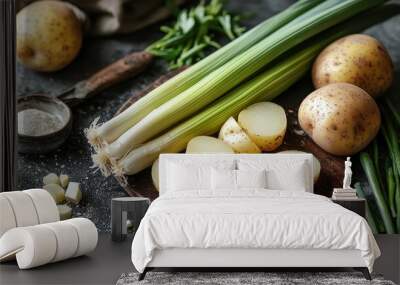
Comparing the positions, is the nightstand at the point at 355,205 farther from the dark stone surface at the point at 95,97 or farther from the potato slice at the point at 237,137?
the dark stone surface at the point at 95,97

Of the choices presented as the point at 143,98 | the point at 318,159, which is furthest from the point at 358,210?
the point at 143,98

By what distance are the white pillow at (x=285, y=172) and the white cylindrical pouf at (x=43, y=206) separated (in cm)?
153

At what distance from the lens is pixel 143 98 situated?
5879 mm

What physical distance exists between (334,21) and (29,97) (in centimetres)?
268

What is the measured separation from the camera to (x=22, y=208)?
15.7 feet

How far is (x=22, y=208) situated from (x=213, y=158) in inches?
64.6

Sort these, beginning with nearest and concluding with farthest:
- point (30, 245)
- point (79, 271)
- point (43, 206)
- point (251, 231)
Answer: point (251, 231), point (30, 245), point (79, 271), point (43, 206)

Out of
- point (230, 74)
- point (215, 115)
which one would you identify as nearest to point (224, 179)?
point (215, 115)

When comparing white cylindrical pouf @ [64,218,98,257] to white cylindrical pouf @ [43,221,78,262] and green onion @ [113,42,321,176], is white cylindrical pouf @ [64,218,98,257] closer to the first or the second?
white cylindrical pouf @ [43,221,78,262]

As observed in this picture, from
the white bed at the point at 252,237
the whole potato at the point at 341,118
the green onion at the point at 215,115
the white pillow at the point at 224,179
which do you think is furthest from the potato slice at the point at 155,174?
the white bed at the point at 252,237

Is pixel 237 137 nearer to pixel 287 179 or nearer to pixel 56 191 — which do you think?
pixel 287 179

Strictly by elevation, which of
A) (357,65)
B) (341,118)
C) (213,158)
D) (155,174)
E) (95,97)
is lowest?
(155,174)

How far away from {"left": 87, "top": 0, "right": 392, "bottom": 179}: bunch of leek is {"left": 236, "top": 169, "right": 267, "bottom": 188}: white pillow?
619mm

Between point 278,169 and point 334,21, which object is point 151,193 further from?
point 334,21
